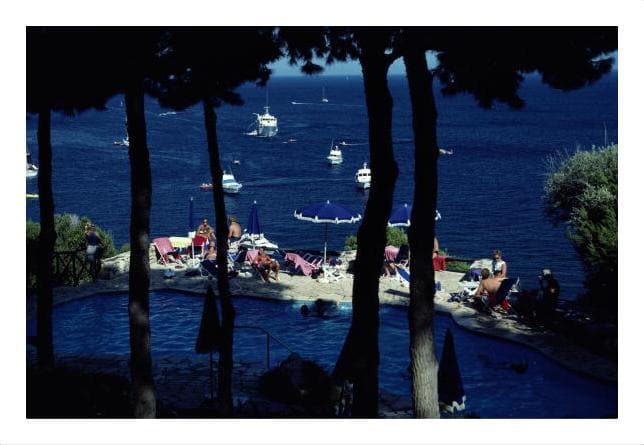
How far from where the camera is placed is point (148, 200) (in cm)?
754

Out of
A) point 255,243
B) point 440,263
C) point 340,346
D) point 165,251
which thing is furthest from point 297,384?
point 255,243

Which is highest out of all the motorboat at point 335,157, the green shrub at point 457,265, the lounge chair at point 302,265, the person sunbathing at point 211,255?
the motorboat at point 335,157

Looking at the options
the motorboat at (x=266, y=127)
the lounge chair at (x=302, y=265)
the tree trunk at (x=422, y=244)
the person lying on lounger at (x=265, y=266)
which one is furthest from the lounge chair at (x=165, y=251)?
the motorboat at (x=266, y=127)

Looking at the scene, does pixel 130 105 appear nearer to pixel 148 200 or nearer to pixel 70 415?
pixel 148 200

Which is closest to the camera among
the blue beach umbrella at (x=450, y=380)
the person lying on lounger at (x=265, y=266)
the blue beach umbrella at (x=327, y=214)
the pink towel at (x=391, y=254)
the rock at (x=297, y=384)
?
the blue beach umbrella at (x=450, y=380)

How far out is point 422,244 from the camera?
7379mm

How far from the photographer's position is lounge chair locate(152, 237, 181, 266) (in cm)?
1700

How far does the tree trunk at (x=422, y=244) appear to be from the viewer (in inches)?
291

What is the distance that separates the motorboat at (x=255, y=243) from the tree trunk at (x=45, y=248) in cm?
841

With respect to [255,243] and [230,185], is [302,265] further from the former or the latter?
[230,185]

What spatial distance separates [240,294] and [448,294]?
3.51m

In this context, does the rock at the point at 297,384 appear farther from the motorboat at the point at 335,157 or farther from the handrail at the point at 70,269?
the motorboat at the point at 335,157

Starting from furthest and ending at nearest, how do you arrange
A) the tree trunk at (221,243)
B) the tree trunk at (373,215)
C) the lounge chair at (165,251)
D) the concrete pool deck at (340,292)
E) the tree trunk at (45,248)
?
1. the lounge chair at (165,251)
2. the concrete pool deck at (340,292)
3. the tree trunk at (45,248)
4. the tree trunk at (221,243)
5. the tree trunk at (373,215)

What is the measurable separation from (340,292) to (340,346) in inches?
90.5
